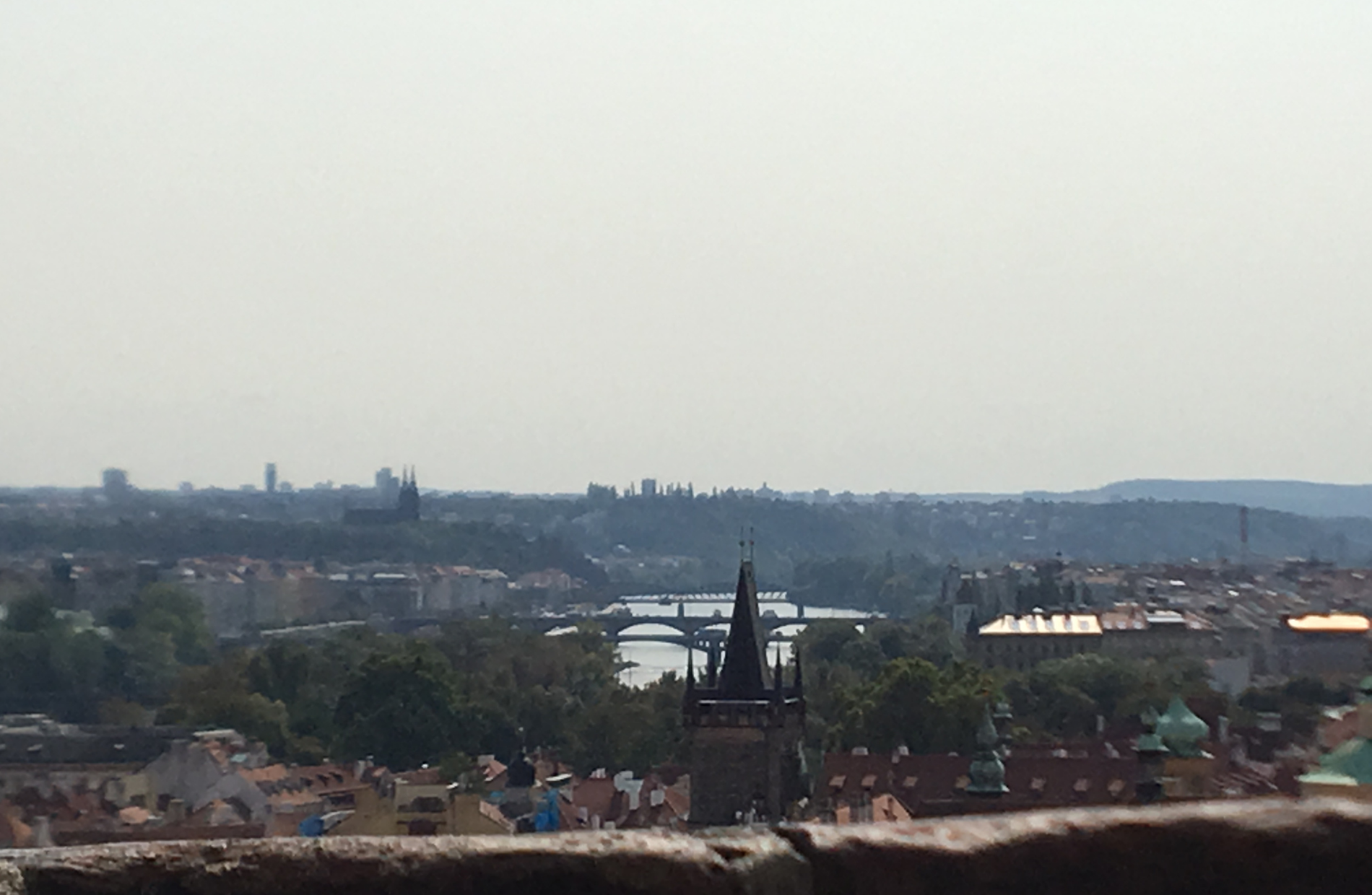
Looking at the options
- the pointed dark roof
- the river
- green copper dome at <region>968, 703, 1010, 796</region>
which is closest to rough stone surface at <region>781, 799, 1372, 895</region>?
green copper dome at <region>968, 703, 1010, 796</region>

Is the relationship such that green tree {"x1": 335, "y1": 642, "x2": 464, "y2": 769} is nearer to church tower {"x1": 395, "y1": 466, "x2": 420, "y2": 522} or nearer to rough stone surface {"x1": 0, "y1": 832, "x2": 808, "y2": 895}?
rough stone surface {"x1": 0, "y1": 832, "x2": 808, "y2": 895}

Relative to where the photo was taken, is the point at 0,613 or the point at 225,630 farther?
the point at 225,630

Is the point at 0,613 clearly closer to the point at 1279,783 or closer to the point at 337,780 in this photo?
the point at 337,780

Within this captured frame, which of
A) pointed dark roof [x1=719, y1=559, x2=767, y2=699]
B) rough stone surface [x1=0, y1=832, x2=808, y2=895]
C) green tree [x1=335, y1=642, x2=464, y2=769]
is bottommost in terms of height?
green tree [x1=335, y1=642, x2=464, y2=769]

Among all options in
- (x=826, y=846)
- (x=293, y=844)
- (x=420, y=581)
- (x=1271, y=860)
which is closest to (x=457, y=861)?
(x=293, y=844)

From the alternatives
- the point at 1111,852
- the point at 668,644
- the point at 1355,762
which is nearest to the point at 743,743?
the point at 1355,762

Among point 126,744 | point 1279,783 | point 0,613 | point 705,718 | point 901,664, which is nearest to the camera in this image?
point 1279,783
